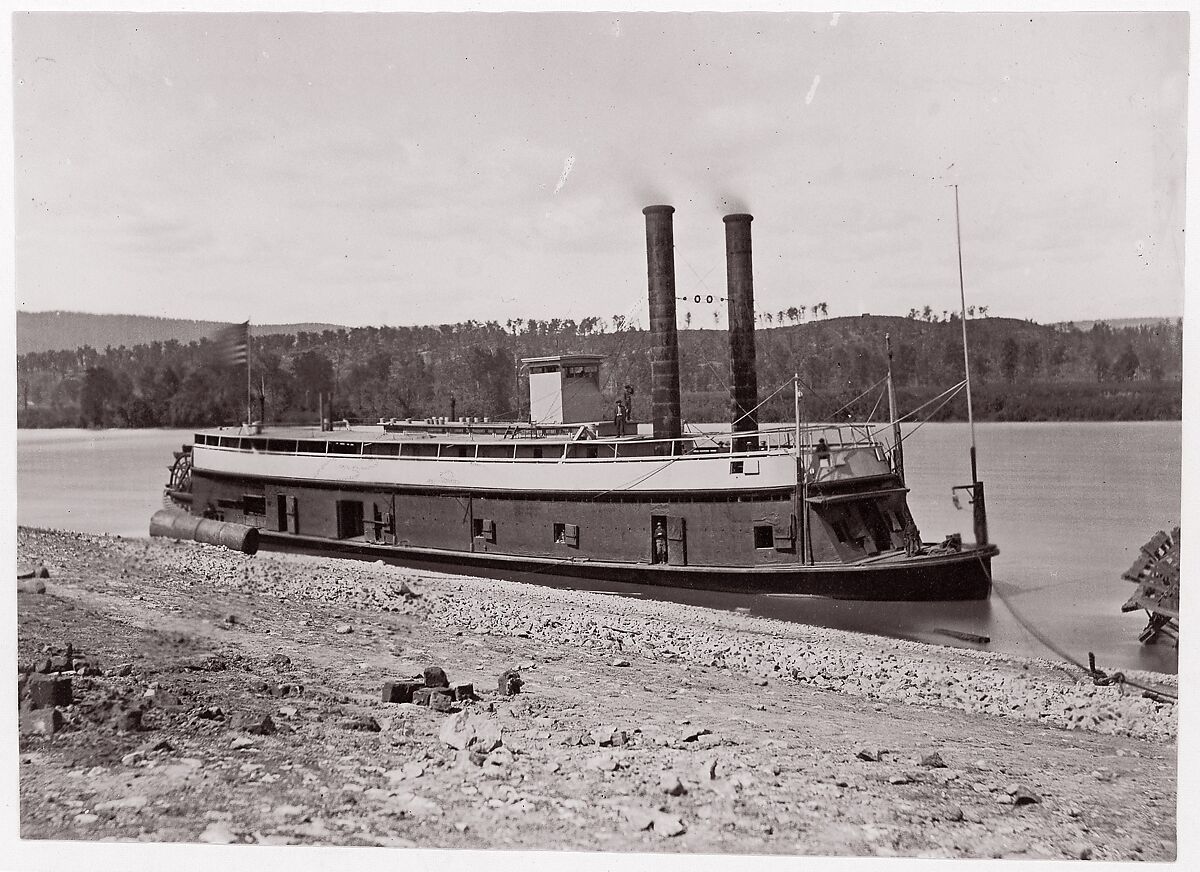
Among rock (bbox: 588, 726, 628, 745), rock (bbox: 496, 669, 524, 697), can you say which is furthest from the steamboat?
rock (bbox: 588, 726, 628, 745)

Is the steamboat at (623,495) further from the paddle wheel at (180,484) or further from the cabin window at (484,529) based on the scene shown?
the paddle wheel at (180,484)

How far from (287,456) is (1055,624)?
1248 centimetres

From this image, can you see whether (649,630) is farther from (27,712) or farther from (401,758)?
(27,712)

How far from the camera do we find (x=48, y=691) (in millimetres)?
6859

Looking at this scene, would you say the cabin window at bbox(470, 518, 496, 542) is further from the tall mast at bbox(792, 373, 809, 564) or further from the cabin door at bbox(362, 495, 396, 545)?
the tall mast at bbox(792, 373, 809, 564)

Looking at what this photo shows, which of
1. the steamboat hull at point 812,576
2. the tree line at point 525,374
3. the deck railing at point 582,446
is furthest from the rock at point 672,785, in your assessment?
the steamboat hull at point 812,576

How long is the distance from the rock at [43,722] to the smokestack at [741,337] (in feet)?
33.5

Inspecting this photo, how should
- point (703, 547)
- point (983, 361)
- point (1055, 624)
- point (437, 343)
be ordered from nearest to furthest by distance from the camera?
point (1055, 624) < point (703, 547) < point (437, 343) < point (983, 361)

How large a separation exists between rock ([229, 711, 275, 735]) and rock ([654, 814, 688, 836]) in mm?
2800

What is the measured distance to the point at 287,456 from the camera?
16.1 m

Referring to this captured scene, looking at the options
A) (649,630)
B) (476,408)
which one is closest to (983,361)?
(476,408)

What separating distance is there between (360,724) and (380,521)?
908cm

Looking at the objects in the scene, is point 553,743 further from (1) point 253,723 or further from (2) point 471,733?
(1) point 253,723

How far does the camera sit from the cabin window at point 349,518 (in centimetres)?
1564
